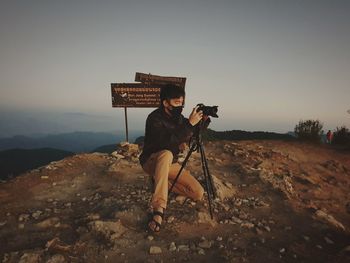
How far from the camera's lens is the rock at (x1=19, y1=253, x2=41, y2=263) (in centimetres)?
415

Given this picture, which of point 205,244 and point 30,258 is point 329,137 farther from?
point 30,258

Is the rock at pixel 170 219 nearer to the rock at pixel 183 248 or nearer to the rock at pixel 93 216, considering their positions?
the rock at pixel 183 248

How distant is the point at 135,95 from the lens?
12703mm

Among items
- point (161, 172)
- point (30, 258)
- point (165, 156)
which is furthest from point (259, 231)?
point (30, 258)

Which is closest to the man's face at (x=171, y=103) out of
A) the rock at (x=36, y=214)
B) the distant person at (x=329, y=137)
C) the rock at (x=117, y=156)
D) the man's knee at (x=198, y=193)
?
the man's knee at (x=198, y=193)

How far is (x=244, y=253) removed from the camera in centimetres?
458

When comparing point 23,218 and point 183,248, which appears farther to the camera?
point 23,218

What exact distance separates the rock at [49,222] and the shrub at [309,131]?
15104mm

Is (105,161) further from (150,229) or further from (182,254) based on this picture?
(182,254)

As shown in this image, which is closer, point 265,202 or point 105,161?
point 265,202

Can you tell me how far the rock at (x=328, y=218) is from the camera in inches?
234

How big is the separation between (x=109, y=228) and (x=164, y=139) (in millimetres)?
1929

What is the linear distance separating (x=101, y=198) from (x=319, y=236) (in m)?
4.93

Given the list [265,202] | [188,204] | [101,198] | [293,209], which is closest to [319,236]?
[293,209]
